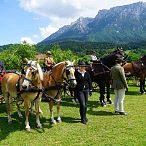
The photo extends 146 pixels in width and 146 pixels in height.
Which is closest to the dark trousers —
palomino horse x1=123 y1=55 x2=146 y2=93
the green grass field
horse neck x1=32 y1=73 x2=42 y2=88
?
the green grass field

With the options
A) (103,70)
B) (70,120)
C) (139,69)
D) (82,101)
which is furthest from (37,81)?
(139,69)

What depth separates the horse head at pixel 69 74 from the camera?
11169 mm

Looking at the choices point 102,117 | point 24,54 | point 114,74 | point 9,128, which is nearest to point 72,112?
point 102,117

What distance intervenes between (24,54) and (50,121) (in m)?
93.8

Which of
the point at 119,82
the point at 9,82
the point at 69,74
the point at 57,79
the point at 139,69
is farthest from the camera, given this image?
the point at 139,69

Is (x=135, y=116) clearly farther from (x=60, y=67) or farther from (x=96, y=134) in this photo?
(x=60, y=67)

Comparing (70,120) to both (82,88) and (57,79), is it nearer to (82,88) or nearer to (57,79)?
(82,88)

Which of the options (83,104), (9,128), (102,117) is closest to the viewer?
(9,128)

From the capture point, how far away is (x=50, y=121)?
12.2 meters

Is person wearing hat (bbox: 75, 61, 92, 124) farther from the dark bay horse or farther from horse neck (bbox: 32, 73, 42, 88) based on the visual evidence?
the dark bay horse

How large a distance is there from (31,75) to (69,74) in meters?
1.47

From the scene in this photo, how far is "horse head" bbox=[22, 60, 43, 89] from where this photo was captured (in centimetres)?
1039

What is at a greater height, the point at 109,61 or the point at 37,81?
the point at 109,61

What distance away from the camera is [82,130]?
439 inches
